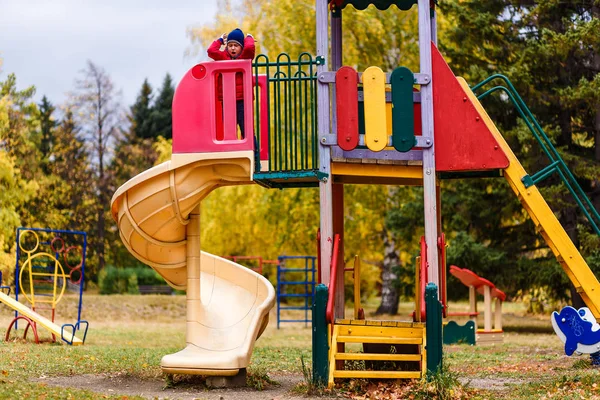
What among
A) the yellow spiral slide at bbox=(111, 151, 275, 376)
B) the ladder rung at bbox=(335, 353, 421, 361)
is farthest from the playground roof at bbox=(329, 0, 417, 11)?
the ladder rung at bbox=(335, 353, 421, 361)

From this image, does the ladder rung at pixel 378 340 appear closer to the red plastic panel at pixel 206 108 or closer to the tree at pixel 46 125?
the red plastic panel at pixel 206 108

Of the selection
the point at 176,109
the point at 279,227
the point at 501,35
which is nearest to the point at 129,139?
the point at 279,227

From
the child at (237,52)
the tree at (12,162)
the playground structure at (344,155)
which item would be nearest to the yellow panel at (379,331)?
the playground structure at (344,155)

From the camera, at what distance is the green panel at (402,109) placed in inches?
421

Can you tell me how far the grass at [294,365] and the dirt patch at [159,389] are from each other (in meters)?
0.19

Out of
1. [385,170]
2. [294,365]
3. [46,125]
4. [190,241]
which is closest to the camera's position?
[385,170]

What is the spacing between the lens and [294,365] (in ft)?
45.9

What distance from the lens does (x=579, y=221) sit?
73.0 feet

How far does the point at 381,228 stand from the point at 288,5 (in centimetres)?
777

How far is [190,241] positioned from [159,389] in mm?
1894

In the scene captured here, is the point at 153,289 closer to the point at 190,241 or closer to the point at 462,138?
the point at 190,241

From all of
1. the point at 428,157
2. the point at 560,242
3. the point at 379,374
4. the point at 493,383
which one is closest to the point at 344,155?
the point at 428,157

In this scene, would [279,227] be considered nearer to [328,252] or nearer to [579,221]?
[579,221]

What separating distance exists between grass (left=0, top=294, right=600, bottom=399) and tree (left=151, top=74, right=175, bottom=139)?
109 ft
